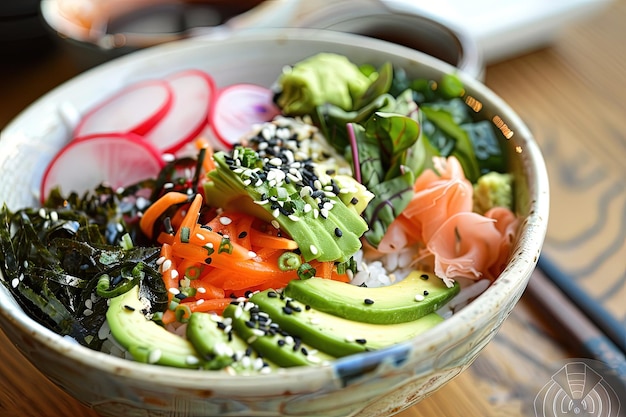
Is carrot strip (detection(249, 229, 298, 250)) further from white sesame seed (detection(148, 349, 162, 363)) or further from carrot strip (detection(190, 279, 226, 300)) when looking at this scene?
white sesame seed (detection(148, 349, 162, 363))

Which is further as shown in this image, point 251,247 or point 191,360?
point 251,247

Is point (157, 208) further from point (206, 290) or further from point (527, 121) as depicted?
point (527, 121)

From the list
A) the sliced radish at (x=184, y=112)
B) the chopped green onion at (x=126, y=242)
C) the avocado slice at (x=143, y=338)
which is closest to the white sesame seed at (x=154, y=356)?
the avocado slice at (x=143, y=338)

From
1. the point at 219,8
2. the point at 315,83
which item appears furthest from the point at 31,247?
the point at 219,8

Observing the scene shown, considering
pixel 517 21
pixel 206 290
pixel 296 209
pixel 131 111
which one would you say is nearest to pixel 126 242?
pixel 206 290

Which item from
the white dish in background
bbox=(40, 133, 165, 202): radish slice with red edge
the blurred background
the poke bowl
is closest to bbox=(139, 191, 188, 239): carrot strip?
the poke bowl

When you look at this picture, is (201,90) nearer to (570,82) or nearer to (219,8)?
(219,8)

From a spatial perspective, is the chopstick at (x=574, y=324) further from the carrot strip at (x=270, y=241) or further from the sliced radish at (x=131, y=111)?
the sliced radish at (x=131, y=111)

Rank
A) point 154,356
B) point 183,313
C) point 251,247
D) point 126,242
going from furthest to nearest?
point 126,242 < point 251,247 < point 183,313 < point 154,356
